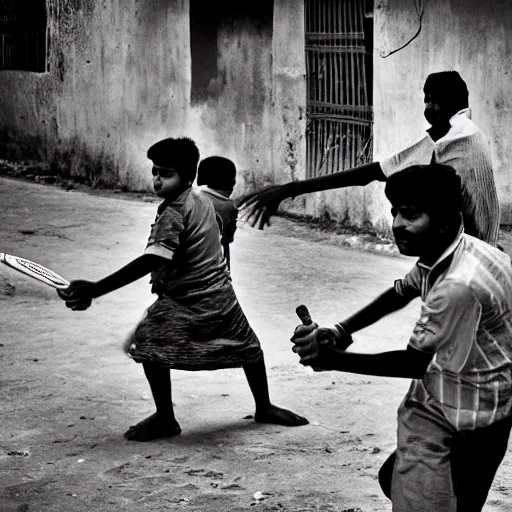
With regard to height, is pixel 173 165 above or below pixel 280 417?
above

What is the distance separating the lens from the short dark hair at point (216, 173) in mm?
5750

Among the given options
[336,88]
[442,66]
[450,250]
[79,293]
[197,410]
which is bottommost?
[197,410]

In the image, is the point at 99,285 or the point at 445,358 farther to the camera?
the point at 99,285

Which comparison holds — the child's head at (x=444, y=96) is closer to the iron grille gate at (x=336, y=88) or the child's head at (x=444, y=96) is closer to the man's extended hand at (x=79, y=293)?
the man's extended hand at (x=79, y=293)

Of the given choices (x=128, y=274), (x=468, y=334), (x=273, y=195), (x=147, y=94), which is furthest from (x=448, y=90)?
(x=147, y=94)

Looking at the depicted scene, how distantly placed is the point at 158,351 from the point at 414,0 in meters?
5.73

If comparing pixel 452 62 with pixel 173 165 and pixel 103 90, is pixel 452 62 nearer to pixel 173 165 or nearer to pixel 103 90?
pixel 103 90

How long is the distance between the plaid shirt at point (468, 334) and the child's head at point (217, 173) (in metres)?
2.62

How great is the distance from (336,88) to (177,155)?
20.1ft

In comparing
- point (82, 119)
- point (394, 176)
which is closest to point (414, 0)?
point (82, 119)

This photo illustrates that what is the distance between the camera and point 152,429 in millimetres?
5168

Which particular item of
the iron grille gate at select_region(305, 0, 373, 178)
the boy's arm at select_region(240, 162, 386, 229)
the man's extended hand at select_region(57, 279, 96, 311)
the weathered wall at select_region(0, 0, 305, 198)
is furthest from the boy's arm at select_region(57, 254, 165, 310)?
the weathered wall at select_region(0, 0, 305, 198)

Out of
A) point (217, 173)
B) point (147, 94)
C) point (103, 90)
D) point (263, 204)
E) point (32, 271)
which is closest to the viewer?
point (263, 204)

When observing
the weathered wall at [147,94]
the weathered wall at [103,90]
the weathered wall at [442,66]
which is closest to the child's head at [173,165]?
the weathered wall at [442,66]
